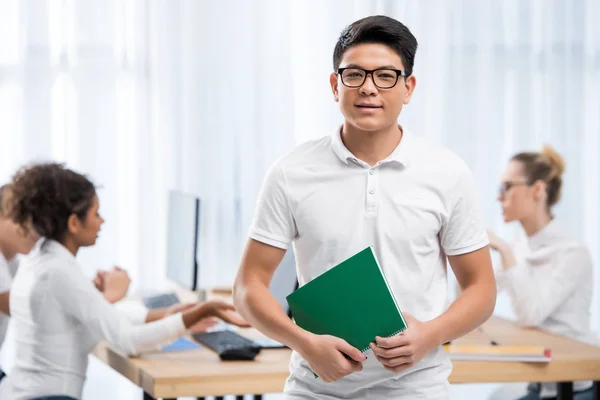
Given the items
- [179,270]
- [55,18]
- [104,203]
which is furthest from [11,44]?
[179,270]

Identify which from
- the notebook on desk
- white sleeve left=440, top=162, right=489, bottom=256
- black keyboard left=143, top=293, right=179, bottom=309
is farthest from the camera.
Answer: black keyboard left=143, top=293, right=179, bottom=309

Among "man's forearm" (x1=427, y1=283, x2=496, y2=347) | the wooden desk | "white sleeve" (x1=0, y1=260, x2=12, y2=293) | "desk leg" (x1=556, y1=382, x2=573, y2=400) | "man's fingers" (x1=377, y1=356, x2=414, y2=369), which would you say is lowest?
"desk leg" (x1=556, y1=382, x2=573, y2=400)

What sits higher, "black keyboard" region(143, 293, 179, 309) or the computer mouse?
the computer mouse

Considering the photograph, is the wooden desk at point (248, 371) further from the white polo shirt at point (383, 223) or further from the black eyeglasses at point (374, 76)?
the black eyeglasses at point (374, 76)

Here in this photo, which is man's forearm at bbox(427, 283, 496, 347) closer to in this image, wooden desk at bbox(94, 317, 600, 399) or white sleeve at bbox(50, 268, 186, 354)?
wooden desk at bbox(94, 317, 600, 399)

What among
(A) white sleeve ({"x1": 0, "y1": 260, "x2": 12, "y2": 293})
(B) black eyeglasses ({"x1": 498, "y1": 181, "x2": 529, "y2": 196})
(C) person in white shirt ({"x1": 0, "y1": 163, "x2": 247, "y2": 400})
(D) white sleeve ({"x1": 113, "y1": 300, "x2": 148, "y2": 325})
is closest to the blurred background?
(D) white sleeve ({"x1": 113, "y1": 300, "x2": 148, "y2": 325})

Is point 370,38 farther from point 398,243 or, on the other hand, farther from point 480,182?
point 480,182

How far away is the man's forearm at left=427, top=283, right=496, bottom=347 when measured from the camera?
1657mm

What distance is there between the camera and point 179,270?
3.55m

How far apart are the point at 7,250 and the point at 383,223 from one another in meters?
1.85

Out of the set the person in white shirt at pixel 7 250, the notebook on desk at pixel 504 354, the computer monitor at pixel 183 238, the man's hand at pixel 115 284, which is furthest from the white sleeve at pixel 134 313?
the notebook on desk at pixel 504 354

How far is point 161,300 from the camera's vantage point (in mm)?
3645

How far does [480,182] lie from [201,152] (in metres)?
1.52

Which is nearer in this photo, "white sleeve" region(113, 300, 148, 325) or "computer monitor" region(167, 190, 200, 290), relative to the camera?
"white sleeve" region(113, 300, 148, 325)
